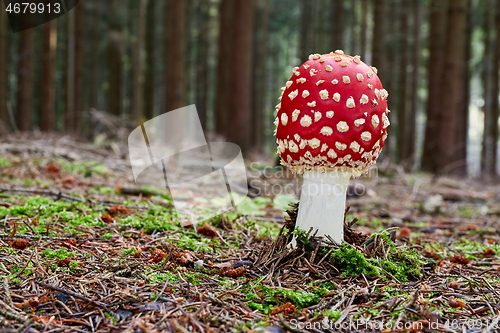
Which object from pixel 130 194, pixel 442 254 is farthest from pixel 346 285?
pixel 130 194

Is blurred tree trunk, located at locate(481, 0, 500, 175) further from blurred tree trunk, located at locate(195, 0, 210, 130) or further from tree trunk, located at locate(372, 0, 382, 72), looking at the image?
blurred tree trunk, located at locate(195, 0, 210, 130)

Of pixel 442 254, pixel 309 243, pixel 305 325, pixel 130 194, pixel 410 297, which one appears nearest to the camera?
pixel 305 325

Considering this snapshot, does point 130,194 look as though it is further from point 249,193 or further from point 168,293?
point 168,293

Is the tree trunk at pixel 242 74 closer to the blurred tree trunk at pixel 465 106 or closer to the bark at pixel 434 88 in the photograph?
the bark at pixel 434 88

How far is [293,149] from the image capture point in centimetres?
233

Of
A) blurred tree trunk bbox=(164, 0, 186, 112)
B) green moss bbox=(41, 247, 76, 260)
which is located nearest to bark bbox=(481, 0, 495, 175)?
Result: blurred tree trunk bbox=(164, 0, 186, 112)

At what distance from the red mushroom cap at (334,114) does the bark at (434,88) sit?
8127mm

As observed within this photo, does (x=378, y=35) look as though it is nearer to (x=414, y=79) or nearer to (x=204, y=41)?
(x=414, y=79)

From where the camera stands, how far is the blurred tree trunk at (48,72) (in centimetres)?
1109

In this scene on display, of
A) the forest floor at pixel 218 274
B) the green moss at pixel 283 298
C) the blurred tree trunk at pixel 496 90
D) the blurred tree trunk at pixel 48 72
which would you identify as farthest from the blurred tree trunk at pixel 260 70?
the green moss at pixel 283 298

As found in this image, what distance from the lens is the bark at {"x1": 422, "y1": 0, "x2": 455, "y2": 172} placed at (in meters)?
9.63

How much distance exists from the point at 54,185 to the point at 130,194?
2.70 ft

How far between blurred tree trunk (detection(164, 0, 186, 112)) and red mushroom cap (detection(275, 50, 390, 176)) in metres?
8.46

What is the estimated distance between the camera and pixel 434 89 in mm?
10258
